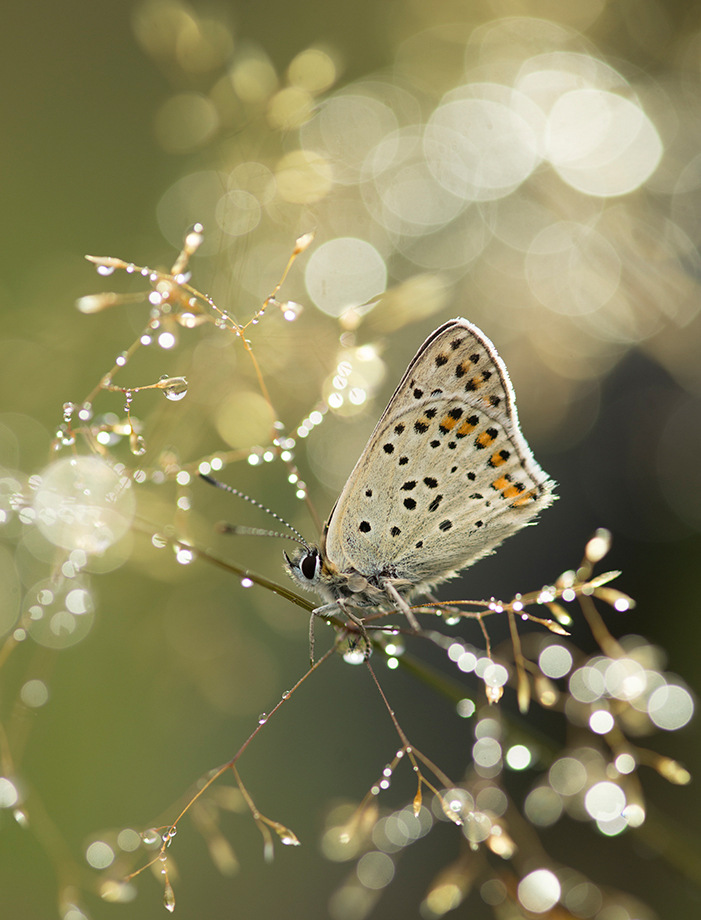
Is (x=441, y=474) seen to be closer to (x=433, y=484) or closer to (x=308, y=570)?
(x=433, y=484)

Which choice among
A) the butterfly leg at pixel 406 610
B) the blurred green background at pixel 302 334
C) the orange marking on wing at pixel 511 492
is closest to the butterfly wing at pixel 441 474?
the orange marking on wing at pixel 511 492

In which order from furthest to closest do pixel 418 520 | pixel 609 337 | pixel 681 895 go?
pixel 609 337
pixel 681 895
pixel 418 520

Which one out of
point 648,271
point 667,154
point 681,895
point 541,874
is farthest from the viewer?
point 681,895

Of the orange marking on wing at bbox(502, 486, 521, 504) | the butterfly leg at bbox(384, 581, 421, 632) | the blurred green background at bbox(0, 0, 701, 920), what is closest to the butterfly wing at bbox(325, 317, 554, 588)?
the orange marking on wing at bbox(502, 486, 521, 504)

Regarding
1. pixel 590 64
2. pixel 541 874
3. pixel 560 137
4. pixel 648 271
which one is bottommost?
pixel 541 874

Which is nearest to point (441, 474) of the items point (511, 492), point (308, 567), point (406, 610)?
point (511, 492)

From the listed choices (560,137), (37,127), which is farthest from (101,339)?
(560,137)

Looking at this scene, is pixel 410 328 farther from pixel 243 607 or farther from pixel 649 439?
pixel 243 607
